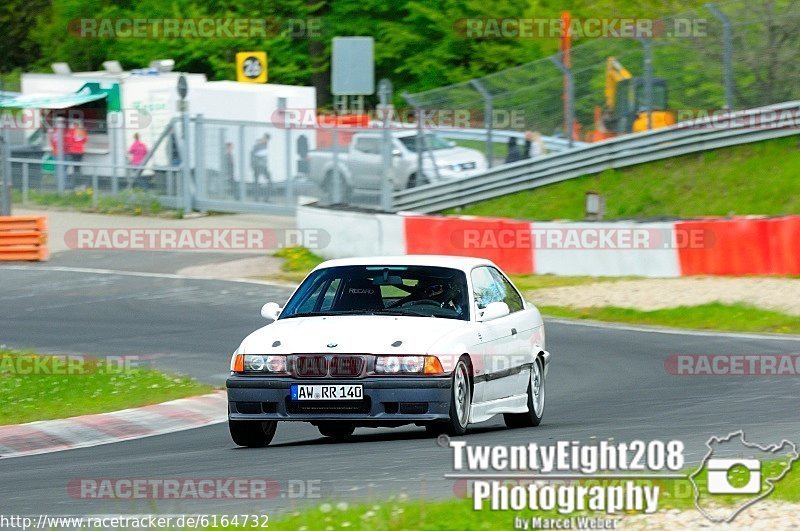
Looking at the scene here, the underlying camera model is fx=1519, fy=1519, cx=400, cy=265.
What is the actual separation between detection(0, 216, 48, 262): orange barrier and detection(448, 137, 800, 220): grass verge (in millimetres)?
8033

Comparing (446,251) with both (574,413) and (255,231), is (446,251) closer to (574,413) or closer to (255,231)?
(255,231)

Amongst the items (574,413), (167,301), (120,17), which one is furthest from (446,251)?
(120,17)

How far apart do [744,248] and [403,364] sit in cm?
1250

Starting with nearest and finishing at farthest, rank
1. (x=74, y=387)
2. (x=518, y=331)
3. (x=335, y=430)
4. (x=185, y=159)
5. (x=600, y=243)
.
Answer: (x=335, y=430) → (x=518, y=331) → (x=74, y=387) → (x=600, y=243) → (x=185, y=159)

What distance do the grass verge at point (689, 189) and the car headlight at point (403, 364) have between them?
1644 centimetres

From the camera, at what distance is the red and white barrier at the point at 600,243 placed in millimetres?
21156

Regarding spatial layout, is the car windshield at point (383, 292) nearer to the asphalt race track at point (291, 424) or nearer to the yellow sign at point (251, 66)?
the asphalt race track at point (291, 424)

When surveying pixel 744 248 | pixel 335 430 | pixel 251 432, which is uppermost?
pixel 744 248

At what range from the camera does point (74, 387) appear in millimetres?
14281

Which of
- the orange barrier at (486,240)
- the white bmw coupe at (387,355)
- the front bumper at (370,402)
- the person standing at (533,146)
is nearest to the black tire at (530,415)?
the white bmw coupe at (387,355)

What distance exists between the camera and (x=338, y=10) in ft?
162

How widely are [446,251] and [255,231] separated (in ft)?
22.2

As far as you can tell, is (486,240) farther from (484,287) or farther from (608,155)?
(484,287)

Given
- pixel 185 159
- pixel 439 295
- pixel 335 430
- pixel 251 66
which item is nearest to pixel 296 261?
pixel 185 159
